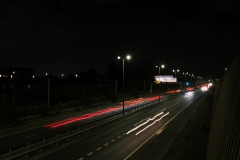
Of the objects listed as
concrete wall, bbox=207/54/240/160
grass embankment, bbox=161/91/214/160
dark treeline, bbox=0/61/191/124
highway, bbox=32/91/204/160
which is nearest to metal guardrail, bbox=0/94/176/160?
highway, bbox=32/91/204/160

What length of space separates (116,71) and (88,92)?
214 ft

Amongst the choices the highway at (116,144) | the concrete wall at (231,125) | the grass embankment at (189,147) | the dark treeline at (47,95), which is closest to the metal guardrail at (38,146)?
the highway at (116,144)

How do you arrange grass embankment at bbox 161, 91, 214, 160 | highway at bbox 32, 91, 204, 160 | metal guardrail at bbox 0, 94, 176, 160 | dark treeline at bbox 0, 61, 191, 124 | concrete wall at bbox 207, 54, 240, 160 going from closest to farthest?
concrete wall at bbox 207, 54, 240, 160
grass embankment at bbox 161, 91, 214, 160
metal guardrail at bbox 0, 94, 176, 160
highway at bbox 32, 91, 204, 160
dark treeline at bbox 0, 61, 191, 124

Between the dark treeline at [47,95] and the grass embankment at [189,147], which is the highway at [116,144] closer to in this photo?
the grass embankment at [189,147]

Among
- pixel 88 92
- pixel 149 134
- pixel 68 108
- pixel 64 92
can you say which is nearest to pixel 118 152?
pixel 149 134

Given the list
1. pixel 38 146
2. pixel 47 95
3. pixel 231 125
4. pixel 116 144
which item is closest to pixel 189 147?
pixel 116 144

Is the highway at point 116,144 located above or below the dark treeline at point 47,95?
below

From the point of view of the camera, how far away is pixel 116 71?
138375mm

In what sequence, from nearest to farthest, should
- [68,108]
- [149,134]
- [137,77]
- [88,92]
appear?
[149,134] < [68,108] < [88,92] < [137,77]

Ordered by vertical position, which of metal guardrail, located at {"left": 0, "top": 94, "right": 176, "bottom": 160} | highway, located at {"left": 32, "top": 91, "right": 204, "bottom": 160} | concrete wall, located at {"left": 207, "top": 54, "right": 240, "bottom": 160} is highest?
concrete wall, located at {"left": 207, "top": 54, "right": 240, "bottom": 160}

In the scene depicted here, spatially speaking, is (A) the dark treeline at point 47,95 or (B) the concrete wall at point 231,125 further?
(A) the dark treeline at point 47,95

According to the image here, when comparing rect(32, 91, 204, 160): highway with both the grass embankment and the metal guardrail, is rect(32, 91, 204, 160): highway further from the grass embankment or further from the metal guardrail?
the grass embankment

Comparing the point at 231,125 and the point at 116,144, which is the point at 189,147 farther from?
the point at 231,125

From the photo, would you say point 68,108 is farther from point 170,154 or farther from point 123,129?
point 170,154
